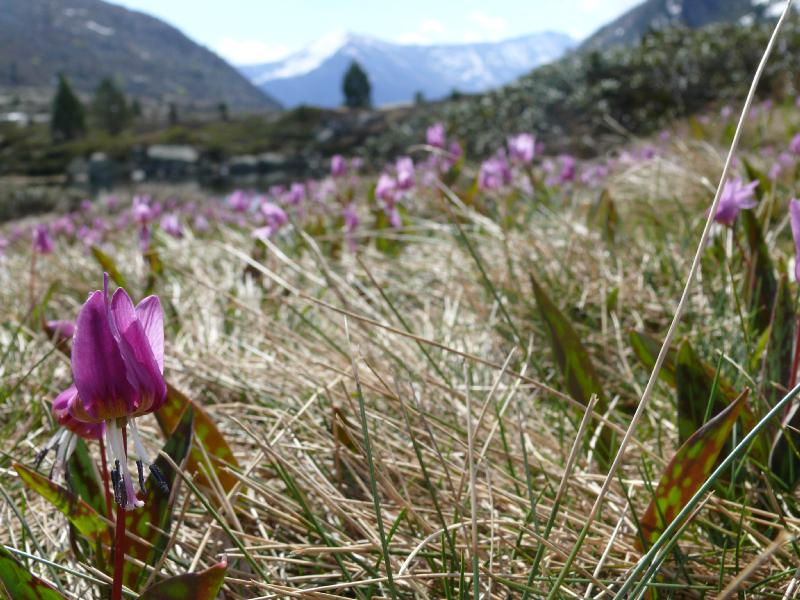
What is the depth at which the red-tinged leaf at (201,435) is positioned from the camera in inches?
43.2

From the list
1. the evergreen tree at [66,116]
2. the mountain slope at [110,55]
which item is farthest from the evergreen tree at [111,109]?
the mountain slope at [110,55]

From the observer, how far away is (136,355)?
0.68 metres

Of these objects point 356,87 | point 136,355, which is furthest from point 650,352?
point 356,87

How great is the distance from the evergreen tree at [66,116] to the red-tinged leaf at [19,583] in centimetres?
6526

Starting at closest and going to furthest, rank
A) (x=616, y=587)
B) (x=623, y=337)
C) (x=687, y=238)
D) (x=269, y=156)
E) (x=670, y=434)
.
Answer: (x=616, y=587)
(x=670, y=434)
(x=623, y=337)
(x=687, y=238)
(x=269, y=156)

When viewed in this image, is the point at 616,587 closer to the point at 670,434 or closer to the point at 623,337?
the point at 670,434

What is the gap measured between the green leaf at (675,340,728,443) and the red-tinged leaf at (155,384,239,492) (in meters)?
0.72

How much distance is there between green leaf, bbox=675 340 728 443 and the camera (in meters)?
1.05

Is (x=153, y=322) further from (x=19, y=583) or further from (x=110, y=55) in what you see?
(x=110, y=55)

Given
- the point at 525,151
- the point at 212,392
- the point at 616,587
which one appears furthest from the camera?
the point at 525,151

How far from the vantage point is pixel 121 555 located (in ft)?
2.37

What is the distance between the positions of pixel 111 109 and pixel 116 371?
68.1 meters

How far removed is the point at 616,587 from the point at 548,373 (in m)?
0.90

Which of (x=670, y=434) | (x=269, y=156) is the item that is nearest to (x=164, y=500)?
(x=670, y=434)
